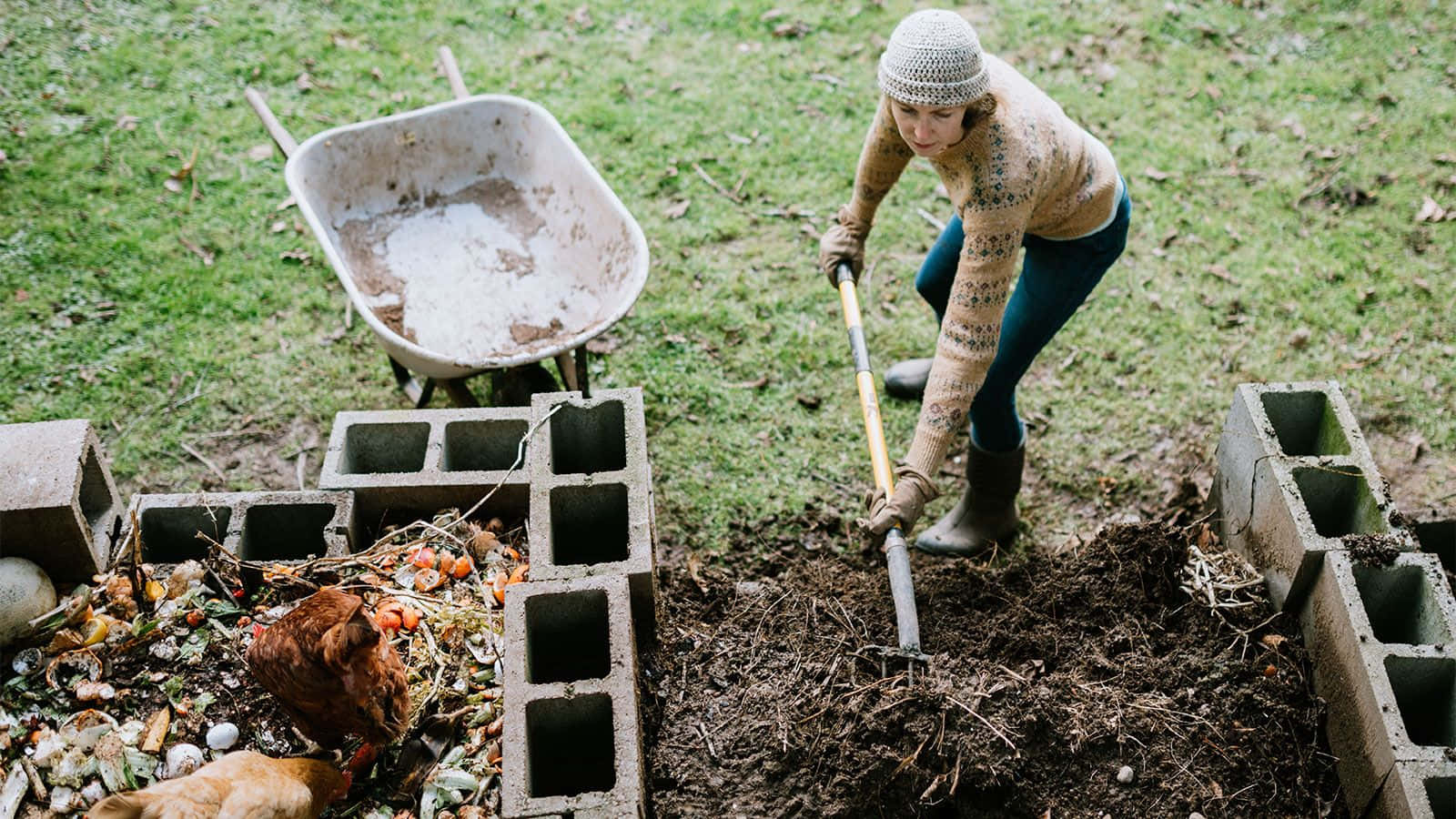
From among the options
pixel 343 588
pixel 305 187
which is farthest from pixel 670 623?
pixel 305 187

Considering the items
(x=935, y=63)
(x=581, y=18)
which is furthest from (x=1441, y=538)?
(x=581, y=18)

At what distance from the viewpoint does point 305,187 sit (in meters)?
4.79

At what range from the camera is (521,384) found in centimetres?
472

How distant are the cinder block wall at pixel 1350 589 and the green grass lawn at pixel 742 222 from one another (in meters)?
1.13

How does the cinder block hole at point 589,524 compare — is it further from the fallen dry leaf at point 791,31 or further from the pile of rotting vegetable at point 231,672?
the fallen dry leaf at point 791,31

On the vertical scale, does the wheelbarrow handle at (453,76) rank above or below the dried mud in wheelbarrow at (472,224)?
above

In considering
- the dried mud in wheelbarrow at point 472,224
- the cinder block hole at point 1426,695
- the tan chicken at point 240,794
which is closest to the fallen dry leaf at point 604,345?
the dried mud in wheelbarrow at point 472,224

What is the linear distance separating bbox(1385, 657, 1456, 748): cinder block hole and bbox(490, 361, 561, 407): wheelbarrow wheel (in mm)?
3289

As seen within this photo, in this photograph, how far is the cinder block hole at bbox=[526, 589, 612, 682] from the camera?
338 centimetres

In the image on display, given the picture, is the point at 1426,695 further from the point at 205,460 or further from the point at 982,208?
the point at 205,460

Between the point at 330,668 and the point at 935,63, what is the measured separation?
7.79 ft

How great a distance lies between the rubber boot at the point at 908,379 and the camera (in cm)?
534

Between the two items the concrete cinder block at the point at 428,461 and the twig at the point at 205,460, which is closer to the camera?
the concrete cinder block at the point at 428,461

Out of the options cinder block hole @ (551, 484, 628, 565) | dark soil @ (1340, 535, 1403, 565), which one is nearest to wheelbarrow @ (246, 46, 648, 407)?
cinder block hole @ (551, 484, 628, 565)
